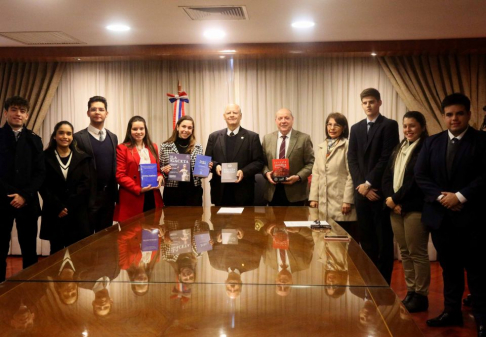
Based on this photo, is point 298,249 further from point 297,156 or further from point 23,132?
point 23,132

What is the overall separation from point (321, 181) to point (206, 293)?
109 inches

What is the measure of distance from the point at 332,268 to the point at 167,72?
14.7ft

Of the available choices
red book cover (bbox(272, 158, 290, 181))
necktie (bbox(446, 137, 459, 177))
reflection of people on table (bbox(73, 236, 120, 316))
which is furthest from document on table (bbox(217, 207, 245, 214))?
necktie (bbox(446, 137, 459, 177))

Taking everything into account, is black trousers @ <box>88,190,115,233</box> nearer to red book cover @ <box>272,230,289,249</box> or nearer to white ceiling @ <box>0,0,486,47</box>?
white ceiling @ <box>0,0,486,47</box>

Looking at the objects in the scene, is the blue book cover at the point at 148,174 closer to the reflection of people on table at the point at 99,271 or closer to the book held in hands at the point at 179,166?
the book held in hands at the point at 179,166

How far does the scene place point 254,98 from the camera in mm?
5625

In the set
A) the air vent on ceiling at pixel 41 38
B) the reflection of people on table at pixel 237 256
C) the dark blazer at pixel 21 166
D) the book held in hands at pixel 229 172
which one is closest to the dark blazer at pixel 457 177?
the reflection of people on table at pixel 237 256

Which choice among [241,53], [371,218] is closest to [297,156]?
[371,218]

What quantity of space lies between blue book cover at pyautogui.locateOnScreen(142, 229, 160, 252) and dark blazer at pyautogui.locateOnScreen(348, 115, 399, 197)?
1.88 metres

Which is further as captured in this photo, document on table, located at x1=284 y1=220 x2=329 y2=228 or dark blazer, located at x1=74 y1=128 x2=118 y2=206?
dark blazer, located at x1=74 y1=128 x2=118 y2=206

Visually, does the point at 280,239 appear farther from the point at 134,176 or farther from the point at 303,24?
the point at 303,24

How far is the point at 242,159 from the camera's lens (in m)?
4.25

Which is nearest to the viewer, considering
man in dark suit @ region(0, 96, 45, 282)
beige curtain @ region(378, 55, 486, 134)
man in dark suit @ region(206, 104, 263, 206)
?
man in dark suit @ region(0, 96, 45, 282)

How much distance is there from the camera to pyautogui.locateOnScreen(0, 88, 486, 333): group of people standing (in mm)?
2840
